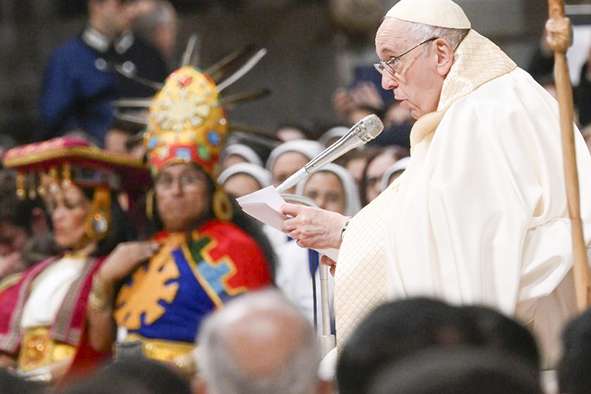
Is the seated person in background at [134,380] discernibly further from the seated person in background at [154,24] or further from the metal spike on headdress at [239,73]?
the seated person in background at [154,24]

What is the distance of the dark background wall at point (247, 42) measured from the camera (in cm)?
1299

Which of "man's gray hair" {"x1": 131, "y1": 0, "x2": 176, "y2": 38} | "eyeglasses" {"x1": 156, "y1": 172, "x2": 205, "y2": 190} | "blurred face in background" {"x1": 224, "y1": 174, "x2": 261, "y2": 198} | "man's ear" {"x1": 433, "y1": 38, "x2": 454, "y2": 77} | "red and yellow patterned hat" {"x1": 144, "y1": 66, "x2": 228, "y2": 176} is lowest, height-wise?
"blurred face in background" {"x1": 224, "y1": 174, "x2": 261, "y2": 198}

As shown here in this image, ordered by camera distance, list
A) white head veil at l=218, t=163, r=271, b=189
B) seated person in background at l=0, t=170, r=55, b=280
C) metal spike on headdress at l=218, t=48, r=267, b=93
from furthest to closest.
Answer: seated person in background at l=0, t=170, r=55, b=280
white head veil at l=218, t=163, r=271, b=189
metal spike on headdress at l=218, t=48, r=267, b=93

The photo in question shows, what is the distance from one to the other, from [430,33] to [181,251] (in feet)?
9.20

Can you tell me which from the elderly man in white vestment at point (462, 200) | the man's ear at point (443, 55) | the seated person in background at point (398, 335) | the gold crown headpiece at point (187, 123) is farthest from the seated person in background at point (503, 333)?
the gold crown headpiece at point (187, 123)

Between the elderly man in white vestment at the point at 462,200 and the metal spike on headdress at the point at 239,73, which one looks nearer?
the elderly man in white vestment at the point at 462,200

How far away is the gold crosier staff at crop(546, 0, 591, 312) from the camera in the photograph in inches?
198

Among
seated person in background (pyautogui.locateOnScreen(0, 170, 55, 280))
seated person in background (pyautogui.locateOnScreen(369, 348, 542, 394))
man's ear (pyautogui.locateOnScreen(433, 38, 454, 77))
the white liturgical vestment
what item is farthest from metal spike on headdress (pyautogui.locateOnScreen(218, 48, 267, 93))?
seated person in background (pyautogui.locateOnScreen(369, 348, 542, 394))

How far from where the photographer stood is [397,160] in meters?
8.63

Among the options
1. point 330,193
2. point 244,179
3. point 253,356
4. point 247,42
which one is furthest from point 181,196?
point 247,42

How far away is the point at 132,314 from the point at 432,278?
9.89 feet

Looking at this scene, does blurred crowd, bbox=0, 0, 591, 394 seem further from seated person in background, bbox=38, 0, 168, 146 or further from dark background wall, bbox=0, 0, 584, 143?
dark background wall, bbox=0, 0, 584, 143

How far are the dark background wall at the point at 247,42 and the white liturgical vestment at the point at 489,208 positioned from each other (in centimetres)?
710

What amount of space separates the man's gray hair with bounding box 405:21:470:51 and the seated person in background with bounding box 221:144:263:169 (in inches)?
177
